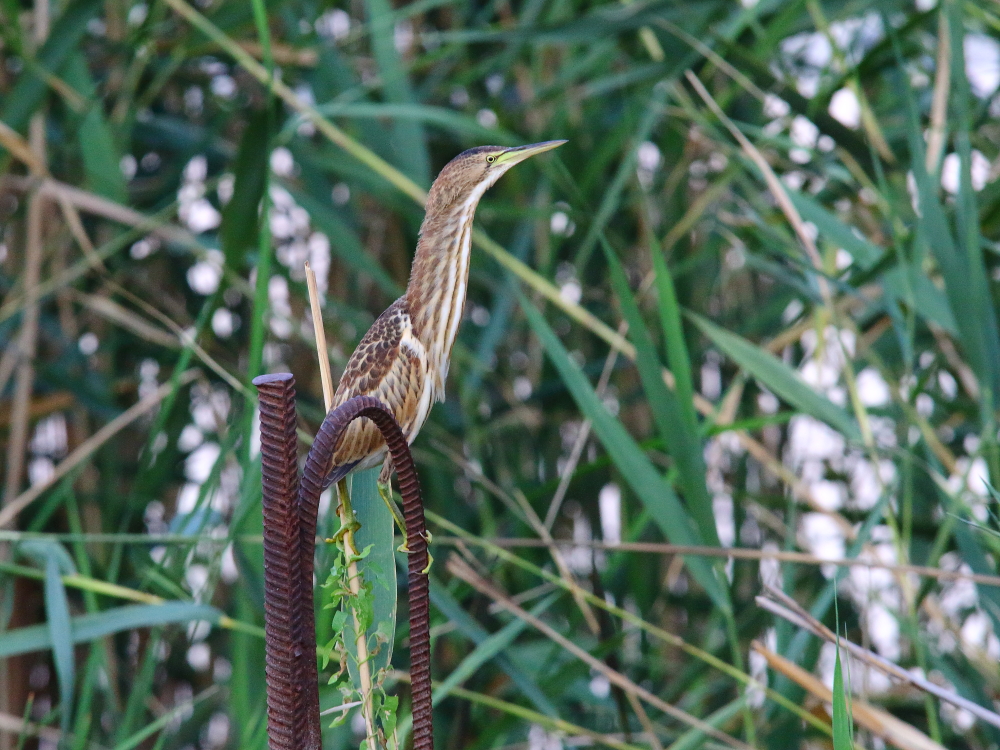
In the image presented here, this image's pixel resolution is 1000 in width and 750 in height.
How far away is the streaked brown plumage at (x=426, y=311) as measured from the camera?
805 millimetres

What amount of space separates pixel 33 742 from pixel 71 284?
0.81 m

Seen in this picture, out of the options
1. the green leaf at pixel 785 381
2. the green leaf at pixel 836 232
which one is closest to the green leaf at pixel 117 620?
the green leaf at pixel 785 381

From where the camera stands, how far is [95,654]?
3.40ft

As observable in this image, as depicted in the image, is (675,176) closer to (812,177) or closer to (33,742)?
(812,177)

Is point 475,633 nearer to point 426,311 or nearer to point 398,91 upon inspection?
point 426,311

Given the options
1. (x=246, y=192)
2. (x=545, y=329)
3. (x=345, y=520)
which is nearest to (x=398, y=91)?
(x=246, y=192)

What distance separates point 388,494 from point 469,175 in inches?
9.7

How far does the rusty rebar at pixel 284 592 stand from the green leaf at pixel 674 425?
50cm

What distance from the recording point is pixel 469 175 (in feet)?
2.68

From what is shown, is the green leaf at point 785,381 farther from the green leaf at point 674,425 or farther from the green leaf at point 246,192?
the green leaf at point 246,192

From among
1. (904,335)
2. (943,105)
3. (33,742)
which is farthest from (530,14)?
(33,742)

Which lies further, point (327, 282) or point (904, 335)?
point (327, 282)

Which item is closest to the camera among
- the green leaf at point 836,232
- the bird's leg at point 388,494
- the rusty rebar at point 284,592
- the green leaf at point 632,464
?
the rusty rebar at point 284,592

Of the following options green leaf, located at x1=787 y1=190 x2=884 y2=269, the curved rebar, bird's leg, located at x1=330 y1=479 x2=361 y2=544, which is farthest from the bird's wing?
green leaf, located at x1=787 y1=190 x2=884 y2=269
